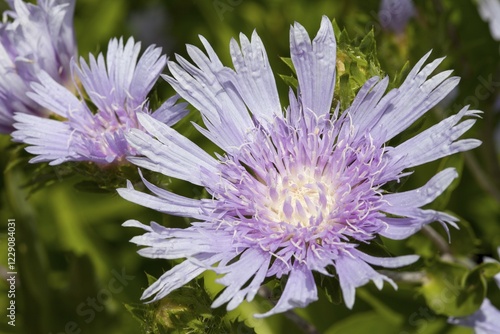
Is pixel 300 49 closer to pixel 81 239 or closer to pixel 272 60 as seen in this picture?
pixel 272 60

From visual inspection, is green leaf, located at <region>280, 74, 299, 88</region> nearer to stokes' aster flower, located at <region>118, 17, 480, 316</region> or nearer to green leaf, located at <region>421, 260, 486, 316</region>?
stokes' aster flower, located at <region>118, 17, 480, 316</region>

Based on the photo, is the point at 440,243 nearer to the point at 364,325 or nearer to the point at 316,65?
the point at 364,325

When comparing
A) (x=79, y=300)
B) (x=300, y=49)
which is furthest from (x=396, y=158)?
(x=79, y=300)

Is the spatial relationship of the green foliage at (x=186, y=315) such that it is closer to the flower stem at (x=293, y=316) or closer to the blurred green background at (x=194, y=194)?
the flower stem at (x=293, y=316)

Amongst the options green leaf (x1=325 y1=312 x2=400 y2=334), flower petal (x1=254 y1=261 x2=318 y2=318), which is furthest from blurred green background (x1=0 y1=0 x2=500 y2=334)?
flower petal (x1=254 y1=261 x2=318 y2=318)

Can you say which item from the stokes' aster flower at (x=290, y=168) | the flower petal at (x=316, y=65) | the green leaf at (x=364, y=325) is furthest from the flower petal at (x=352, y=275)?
the green leaf at (x=364, y=325)

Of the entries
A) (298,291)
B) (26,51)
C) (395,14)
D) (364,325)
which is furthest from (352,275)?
(395,14)
